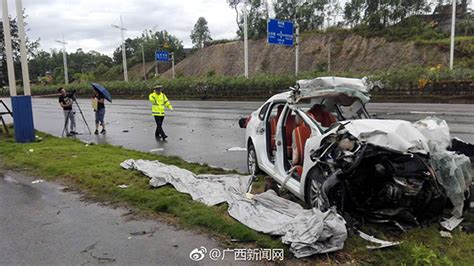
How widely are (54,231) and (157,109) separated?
8.13m

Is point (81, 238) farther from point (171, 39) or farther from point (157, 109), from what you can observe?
point (171, 39)

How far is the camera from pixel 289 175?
5.50 m

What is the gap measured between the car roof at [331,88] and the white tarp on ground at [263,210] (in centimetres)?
140

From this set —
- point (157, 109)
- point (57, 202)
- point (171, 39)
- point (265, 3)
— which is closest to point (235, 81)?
point (157, 109)

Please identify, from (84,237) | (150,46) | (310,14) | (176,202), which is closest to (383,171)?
(176,202)

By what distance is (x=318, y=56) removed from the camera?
192 ft

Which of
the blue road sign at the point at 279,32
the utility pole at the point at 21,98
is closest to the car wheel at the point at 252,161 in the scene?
the utility pole at the point at 21,98

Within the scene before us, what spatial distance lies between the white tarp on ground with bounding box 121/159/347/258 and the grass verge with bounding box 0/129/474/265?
110 millimetres

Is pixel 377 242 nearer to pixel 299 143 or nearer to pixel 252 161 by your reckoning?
pixel 299 143

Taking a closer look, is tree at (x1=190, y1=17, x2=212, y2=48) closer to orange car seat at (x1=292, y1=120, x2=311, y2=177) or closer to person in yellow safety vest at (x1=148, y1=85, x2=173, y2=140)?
person in yellow safety vest at (x1=148, y1=85, x2=173, y2=140)

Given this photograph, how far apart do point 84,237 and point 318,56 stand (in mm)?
56563

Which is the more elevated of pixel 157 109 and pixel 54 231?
pixel 157 109

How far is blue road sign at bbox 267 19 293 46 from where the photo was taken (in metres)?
31.4

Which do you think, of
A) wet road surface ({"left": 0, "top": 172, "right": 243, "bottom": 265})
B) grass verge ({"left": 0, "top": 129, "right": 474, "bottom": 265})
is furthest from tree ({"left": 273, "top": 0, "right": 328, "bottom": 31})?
wet road surface ({"left": 0, "top": 172, "right": 243, "bottom": 265})
